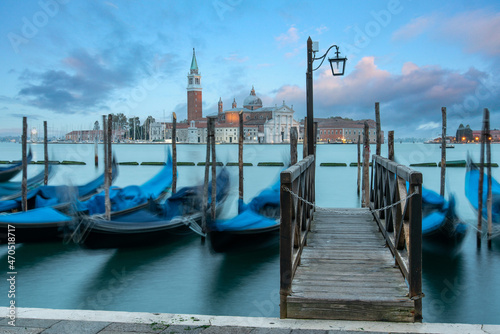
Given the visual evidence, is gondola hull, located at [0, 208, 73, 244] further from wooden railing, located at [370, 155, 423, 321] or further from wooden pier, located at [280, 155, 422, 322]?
wooden railing, located at [370, 155, 423, 321]

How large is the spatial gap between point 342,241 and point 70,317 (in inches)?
91.7

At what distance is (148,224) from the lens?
21.3ft

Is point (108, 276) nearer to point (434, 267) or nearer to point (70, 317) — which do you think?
point (70, 317)

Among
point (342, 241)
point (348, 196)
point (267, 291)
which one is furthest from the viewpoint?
point (348, 196)

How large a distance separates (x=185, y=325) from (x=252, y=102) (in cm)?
8273

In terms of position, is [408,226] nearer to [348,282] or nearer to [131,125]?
[348,282]

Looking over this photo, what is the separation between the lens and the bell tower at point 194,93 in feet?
260

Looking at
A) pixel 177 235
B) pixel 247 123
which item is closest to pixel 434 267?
pixel 177 235

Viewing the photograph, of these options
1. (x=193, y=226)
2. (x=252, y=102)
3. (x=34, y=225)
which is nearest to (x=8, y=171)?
(x=34, y=225)

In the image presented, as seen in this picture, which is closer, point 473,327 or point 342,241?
point 473,327

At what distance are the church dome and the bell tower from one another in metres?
8.79

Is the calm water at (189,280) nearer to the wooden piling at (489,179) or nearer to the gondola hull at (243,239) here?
the gondola hull at (243,239)

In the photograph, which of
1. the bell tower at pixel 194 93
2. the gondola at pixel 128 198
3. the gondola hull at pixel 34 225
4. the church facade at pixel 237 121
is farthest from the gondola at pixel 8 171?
the bell tower at pixel 194 93

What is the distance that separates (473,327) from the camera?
2232 mm
